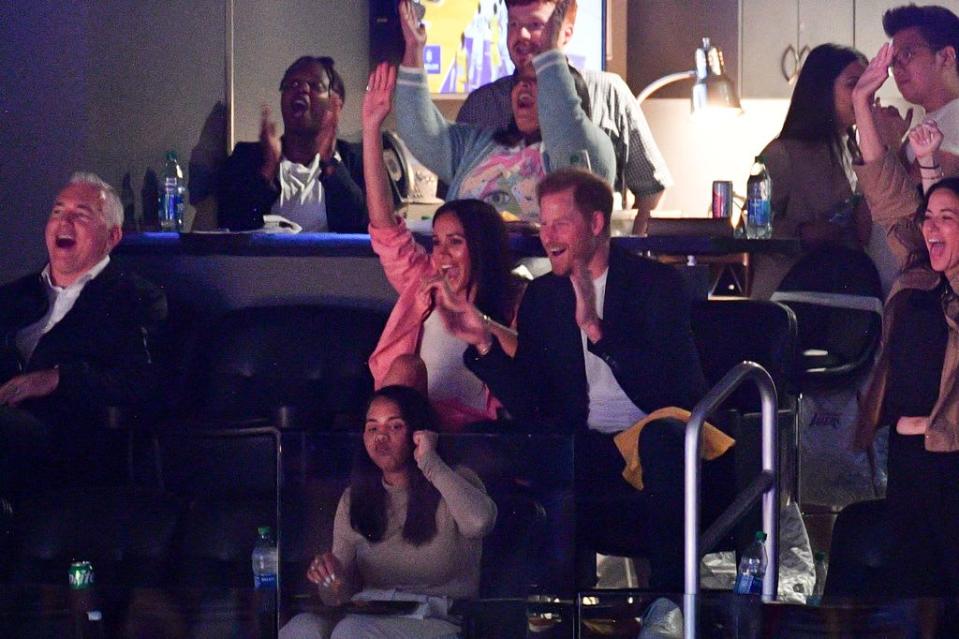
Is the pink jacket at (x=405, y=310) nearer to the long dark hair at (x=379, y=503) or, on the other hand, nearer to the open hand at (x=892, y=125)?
the long dark hair at (x=379, y=503)

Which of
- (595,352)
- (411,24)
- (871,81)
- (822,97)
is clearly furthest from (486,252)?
(822,97)

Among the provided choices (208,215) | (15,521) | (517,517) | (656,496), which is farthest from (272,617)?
(208,215)

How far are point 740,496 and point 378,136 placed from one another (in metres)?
1.54

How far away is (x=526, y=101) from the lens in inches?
178

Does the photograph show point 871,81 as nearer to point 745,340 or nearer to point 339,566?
point 745,340

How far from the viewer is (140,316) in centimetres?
400

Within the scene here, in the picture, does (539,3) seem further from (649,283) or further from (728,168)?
(728,168)

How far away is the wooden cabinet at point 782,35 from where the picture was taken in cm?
728

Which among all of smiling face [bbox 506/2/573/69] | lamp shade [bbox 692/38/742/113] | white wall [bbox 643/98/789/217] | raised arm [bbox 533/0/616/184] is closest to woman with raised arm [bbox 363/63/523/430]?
raised arm [bbox 533/0/616/184]

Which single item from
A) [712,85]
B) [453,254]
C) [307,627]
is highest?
[712,85]

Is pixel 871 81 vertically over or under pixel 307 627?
over

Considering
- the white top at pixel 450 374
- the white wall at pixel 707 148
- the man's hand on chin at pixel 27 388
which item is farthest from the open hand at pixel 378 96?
the white wall at pixel 707 148

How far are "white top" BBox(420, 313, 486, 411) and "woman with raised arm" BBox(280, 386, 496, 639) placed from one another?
2.52ft

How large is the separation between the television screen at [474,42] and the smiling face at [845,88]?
8.82 ft
